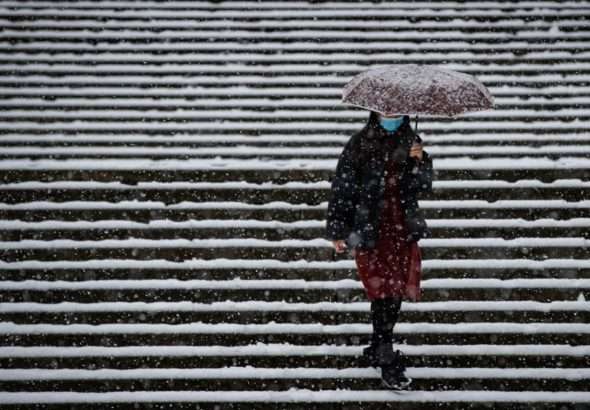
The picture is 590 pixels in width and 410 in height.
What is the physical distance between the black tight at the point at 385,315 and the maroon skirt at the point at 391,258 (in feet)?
0.25

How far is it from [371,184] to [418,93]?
1.91ft

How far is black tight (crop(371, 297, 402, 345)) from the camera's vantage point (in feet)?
9.55

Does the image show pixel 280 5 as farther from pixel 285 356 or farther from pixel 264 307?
pixel 285 356

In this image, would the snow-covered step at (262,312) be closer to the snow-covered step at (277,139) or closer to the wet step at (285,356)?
the wet step at (285,356)

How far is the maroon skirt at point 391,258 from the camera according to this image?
2.76 m

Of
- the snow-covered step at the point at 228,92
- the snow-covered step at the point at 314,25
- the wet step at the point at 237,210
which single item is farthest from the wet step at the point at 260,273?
the snow-covered step at the point at 314,25

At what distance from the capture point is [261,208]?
414 cm

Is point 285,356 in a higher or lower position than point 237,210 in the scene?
lower

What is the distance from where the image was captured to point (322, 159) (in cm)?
449

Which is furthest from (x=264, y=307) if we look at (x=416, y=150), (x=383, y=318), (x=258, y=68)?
(x=258, y=68)

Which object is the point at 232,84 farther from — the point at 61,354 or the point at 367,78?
the point at 61,354

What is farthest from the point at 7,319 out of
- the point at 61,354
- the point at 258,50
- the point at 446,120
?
the point at 446,120

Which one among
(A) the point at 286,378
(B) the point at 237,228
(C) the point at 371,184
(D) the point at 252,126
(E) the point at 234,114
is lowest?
(A) the point at 286,378

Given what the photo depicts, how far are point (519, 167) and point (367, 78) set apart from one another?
2356mm
